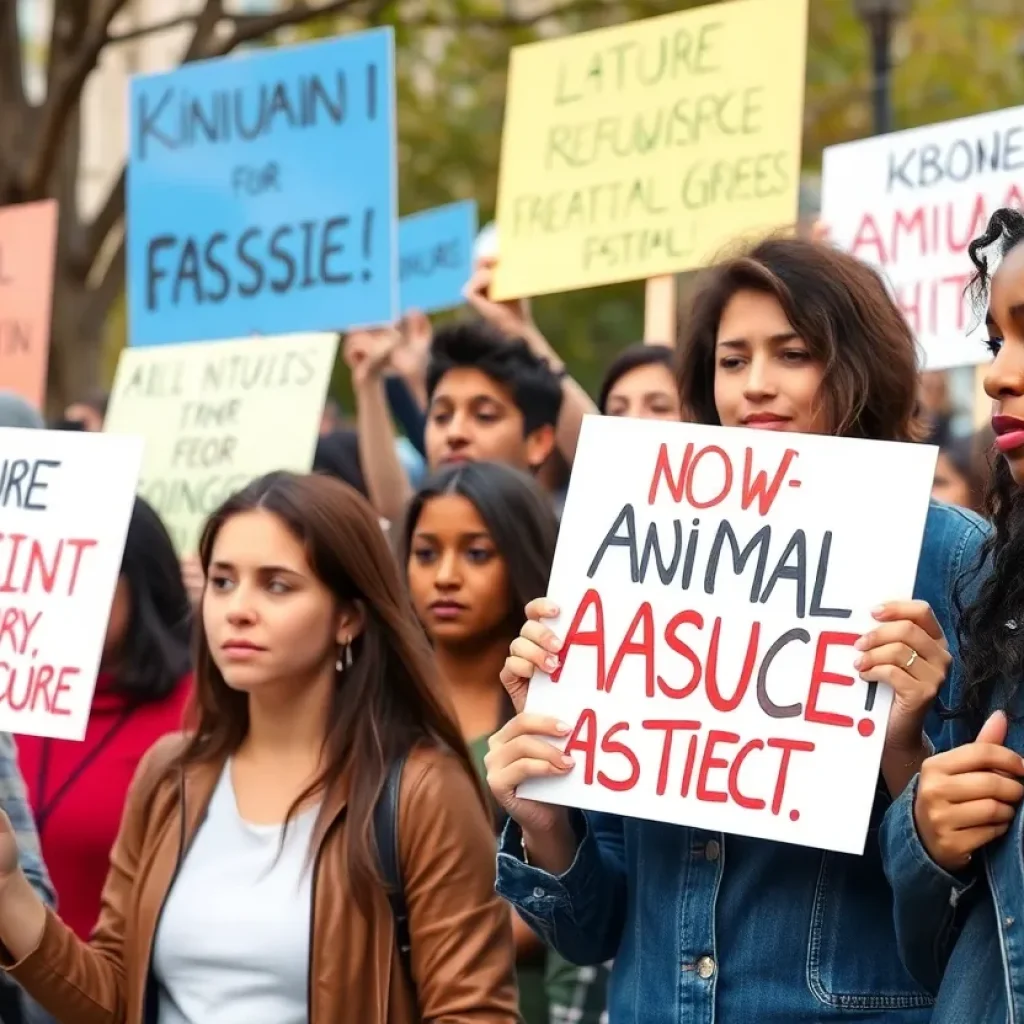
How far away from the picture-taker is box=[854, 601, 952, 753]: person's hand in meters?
2.61

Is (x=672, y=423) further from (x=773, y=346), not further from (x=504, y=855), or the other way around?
(x=504, y=855)

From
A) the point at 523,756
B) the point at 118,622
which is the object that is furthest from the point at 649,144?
the point at 523,756

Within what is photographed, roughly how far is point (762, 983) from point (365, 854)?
2.90ft

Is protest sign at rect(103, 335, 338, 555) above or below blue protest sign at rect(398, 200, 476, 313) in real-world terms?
below

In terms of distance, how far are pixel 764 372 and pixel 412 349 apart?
12.9 feet

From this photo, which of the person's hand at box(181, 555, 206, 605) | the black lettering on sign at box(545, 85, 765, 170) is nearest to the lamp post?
the black lettering on sign at box(545, 85, 765, 170)

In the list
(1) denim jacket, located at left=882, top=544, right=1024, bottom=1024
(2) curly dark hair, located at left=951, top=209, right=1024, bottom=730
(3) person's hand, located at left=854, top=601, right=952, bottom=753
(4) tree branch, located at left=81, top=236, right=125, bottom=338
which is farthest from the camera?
(4) tree branch, located at left=81, top=236, right=125, bottom=338

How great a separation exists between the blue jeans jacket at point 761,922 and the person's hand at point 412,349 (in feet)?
12.8

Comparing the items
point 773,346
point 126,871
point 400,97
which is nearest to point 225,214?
point 126,871

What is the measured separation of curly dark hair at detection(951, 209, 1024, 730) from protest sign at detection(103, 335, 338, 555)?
2924mm

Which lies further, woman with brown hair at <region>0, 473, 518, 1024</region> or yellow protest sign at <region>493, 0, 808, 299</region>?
yellow protest sign at <region>493, 0, 808, 299</region>

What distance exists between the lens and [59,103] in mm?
9148

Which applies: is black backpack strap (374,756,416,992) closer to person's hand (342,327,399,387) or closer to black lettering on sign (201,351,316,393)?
black lettering on sign (201,351,316,393)

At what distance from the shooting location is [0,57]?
9781mm
